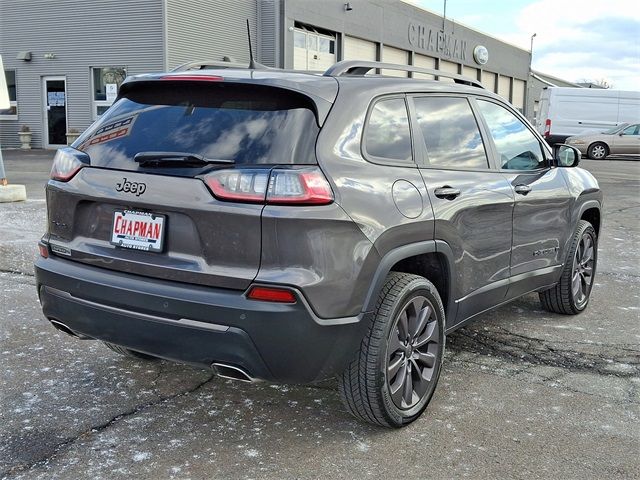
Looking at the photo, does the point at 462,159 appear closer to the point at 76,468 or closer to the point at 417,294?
the point at 417,294

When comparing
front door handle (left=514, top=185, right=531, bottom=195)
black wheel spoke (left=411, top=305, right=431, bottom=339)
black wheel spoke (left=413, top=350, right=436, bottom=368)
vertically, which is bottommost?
black wheel spoke (left=413, top=350, right=436, bottom=368)

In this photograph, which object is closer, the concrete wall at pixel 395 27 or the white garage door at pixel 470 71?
the concrete wall at pixel 395 27

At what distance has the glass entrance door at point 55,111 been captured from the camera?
23781 millimetres

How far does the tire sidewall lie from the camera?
10.3 ft

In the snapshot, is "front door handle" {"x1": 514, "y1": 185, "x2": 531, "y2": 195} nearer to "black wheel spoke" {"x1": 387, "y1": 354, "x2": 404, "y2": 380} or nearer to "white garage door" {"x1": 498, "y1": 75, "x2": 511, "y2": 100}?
"black wheel spoke" {"x1": 387, "y1": 354, "x2": 404, "y2": 380}

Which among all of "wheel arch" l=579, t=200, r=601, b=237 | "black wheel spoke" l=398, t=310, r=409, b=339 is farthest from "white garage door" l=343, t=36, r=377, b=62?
"black wheel spoke" l=398, t=310, r=409, b=339

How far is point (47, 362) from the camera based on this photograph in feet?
13.7

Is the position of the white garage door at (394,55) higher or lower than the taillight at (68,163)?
higher

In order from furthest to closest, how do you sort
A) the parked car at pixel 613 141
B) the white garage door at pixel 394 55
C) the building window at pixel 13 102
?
the white garage door at pixel 394 55 → the parked car at pixel 613 141 → the building window at pixel 13 102

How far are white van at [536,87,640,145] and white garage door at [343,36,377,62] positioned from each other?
8.03 meters

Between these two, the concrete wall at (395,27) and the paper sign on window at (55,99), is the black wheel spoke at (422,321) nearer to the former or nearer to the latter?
the concrete wall at (395,27)

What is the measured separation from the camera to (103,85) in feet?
75.9

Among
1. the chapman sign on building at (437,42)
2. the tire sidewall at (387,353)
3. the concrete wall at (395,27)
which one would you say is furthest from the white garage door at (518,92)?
the tire sidewall at (387,353)

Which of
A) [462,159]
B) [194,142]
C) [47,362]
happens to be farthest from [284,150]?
[47,362]
